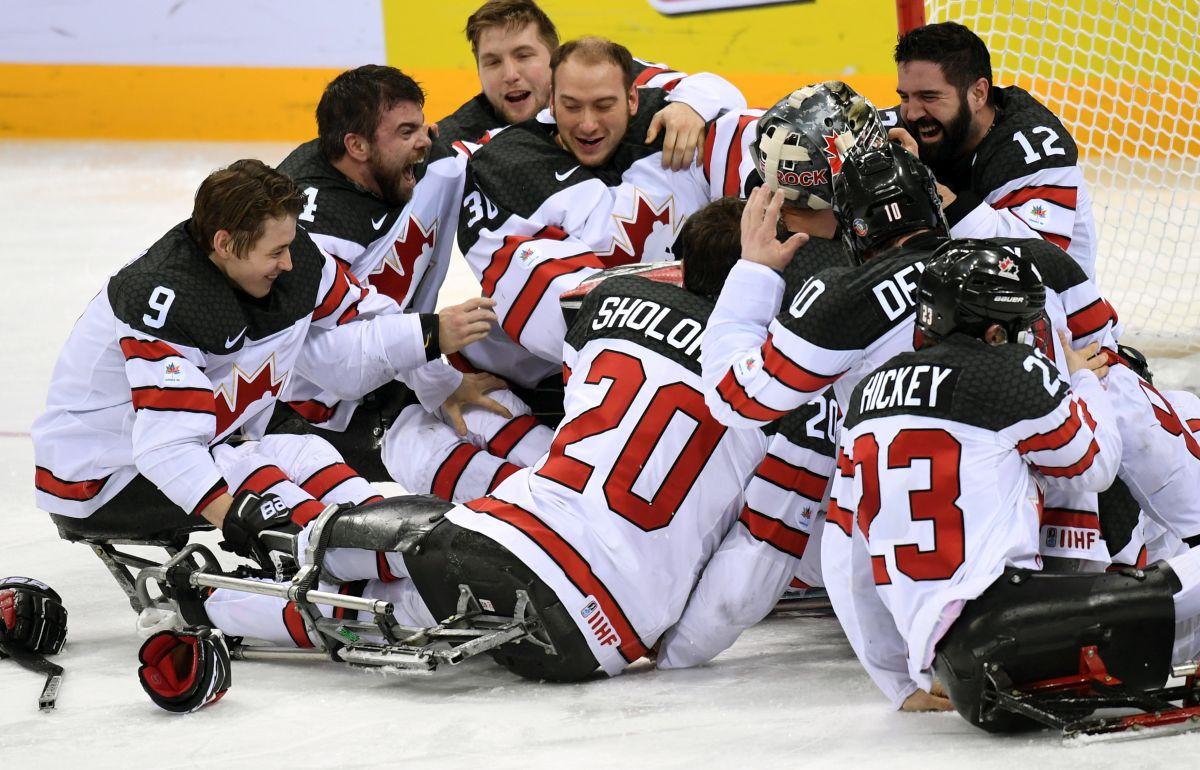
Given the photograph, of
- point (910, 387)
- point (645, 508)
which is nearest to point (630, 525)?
point (645, 508)

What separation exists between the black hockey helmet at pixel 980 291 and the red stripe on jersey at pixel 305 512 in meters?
1.41

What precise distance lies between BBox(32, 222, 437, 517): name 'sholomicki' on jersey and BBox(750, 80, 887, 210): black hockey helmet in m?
1.04

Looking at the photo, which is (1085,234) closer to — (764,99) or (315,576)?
(315,576)

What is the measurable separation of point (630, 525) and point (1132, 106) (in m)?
5.08

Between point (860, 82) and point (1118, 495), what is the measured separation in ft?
21.2

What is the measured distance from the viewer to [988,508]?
8.17 ft

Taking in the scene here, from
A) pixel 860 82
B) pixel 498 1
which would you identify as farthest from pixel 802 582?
pixel 860 82

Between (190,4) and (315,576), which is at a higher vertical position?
(190,4)

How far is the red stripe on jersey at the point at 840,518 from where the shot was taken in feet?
8.90

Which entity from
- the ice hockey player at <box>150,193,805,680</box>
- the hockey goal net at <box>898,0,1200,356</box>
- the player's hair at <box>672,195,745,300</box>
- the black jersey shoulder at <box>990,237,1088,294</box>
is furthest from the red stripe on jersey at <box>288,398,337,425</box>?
the hockey goal net at <box>898,0,1200,356</box>

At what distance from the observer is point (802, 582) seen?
3324 millimetres

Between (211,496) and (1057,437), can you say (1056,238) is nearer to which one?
(1057,437)

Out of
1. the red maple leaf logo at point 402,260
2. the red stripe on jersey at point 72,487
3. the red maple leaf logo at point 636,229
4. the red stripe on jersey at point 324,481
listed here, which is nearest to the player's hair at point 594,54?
the red maple leaf logo at point 636,229

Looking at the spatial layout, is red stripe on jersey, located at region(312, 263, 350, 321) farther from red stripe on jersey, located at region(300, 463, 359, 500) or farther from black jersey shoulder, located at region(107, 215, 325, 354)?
red stripe on jersey, located at region(300, 463, 359, 500)
